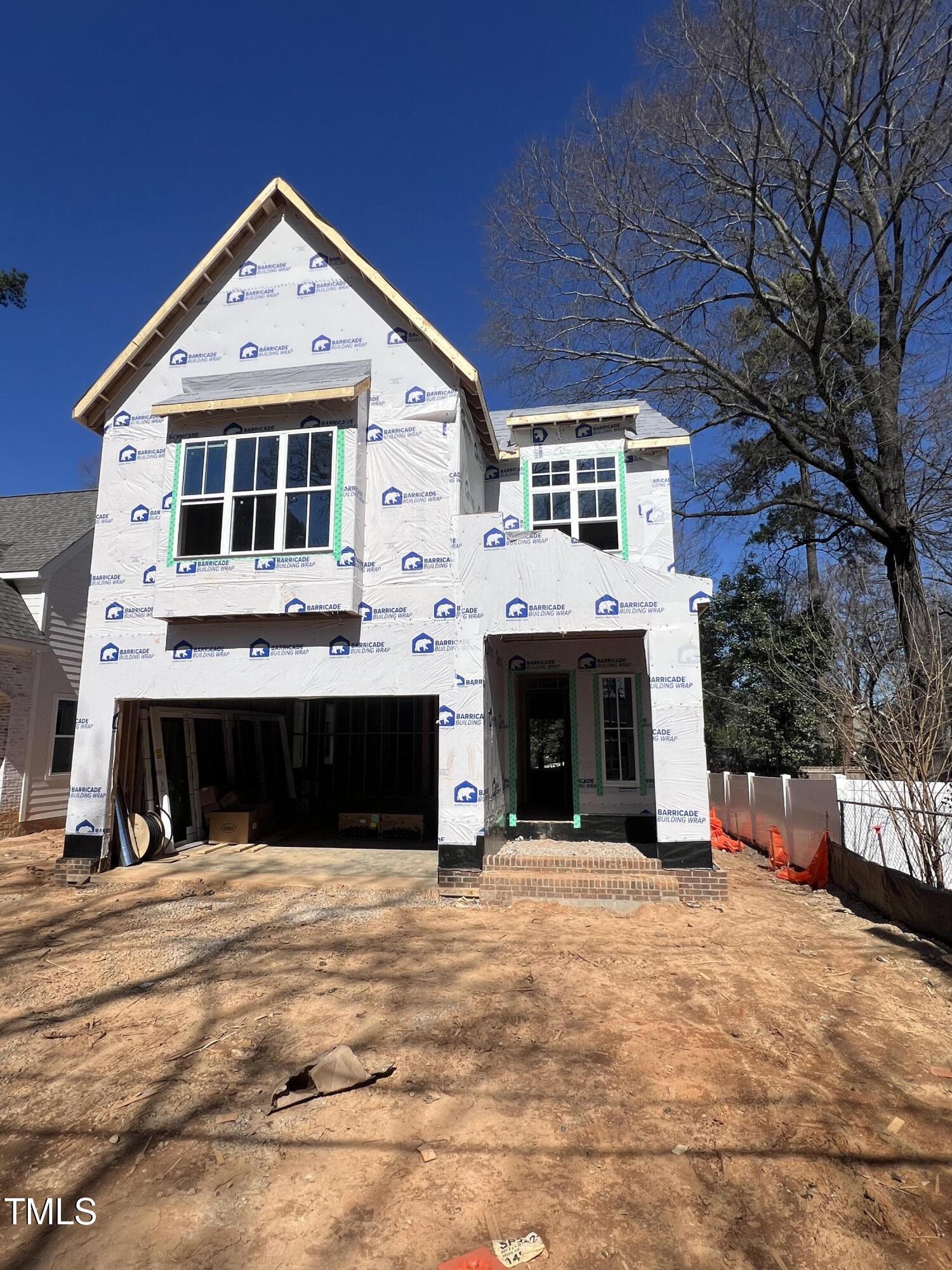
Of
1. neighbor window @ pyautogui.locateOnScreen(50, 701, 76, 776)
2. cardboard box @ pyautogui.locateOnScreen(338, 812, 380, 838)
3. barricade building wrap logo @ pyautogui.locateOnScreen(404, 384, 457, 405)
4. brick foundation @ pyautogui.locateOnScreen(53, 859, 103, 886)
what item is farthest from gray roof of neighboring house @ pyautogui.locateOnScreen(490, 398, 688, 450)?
neighbor window @ pyautogui.locateOnScreen(50, 701, 76, 776)

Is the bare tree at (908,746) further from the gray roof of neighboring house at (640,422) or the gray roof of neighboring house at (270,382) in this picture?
the gray roof of neighboring house at (270,382)

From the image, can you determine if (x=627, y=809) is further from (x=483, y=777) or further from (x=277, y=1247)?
(x=277, y=1247)

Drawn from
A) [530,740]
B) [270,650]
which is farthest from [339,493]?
[530,740]

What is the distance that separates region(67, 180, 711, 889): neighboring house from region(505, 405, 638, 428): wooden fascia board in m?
0.04

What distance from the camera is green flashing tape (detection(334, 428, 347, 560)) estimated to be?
964 centimetres

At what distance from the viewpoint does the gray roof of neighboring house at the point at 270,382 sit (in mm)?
10047

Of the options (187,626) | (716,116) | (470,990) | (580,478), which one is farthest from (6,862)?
(716,116)

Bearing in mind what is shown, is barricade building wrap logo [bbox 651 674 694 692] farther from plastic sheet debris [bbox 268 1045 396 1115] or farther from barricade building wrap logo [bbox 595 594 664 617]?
plastic sheet debris [bbox 268 1045 396 1115]

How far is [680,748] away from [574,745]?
116 inches

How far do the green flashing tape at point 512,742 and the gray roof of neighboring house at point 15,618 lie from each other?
10.1 meters

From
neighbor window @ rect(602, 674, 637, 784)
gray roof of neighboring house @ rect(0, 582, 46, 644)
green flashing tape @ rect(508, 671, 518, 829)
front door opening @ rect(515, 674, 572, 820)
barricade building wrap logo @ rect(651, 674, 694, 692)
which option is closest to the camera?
barricade building wrap logo @ rect(651, 674, 694, 692)

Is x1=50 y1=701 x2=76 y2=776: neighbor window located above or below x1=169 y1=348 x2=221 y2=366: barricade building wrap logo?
below

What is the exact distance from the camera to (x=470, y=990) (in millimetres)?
5906

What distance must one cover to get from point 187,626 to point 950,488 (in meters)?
16.2
